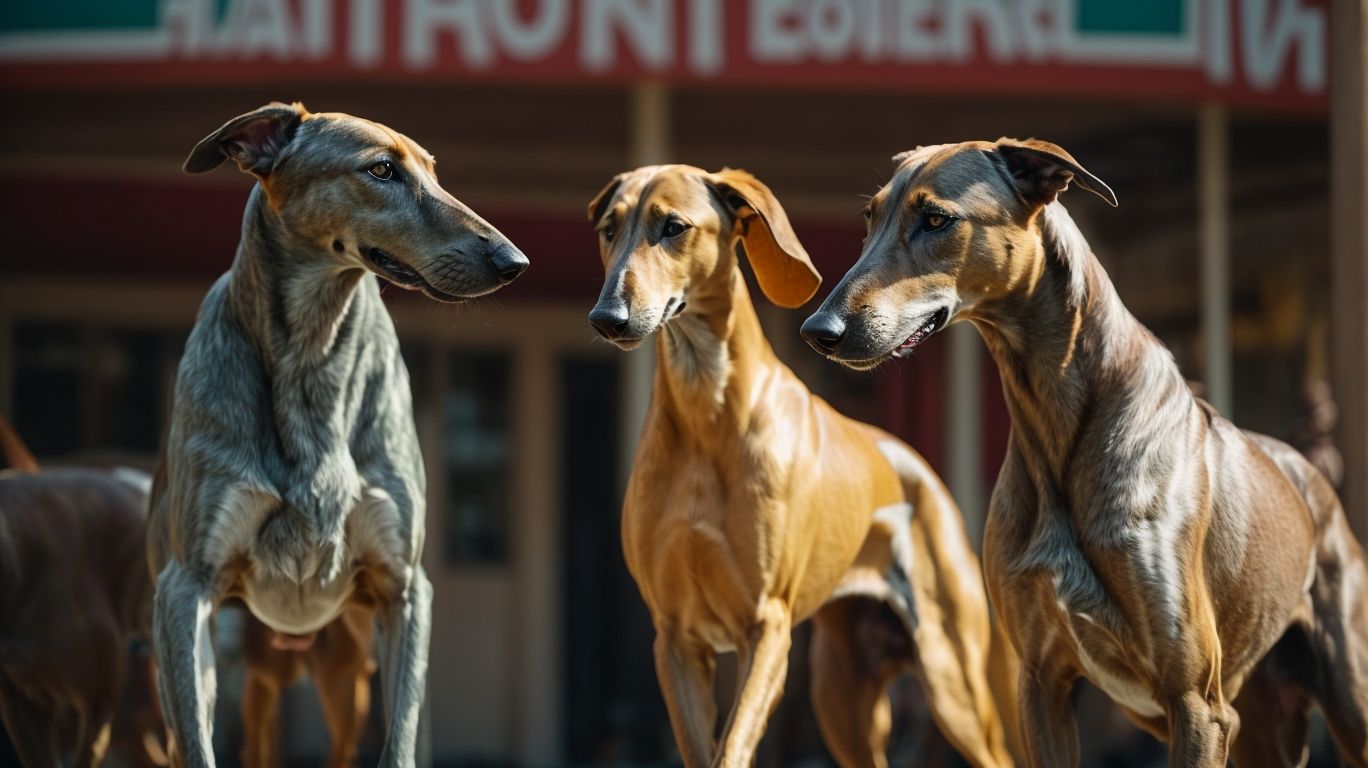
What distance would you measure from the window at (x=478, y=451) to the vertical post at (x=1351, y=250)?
6.07m

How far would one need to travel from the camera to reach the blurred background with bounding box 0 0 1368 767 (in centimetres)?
841

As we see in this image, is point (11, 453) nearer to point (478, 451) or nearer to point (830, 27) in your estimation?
point (830, 27)

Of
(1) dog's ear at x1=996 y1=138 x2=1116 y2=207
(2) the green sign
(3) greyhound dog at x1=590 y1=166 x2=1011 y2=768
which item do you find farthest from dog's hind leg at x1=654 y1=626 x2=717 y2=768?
(2) the green sign

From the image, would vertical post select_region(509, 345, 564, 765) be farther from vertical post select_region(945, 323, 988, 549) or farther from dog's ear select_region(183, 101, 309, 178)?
dog's ear select_region(183, 101, 309, 178)

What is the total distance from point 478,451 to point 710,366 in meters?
7.17

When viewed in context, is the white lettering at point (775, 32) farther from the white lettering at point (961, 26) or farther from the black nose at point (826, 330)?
the black nose at point (826, 330)

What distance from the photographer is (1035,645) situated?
399cm

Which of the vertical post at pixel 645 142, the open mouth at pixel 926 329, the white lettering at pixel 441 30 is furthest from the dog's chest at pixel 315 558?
the white lettering at pixel 441 30

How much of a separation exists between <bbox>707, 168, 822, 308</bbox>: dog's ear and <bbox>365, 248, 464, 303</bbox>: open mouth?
923 mm

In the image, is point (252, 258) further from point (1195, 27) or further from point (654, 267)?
point (1195, 27)

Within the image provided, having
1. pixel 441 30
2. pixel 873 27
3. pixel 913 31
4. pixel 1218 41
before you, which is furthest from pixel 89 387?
pixel 1218 41

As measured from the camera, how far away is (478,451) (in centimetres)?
1173

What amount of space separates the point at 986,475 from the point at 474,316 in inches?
130

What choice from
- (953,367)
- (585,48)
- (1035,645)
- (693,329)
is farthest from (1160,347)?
(953,367)
